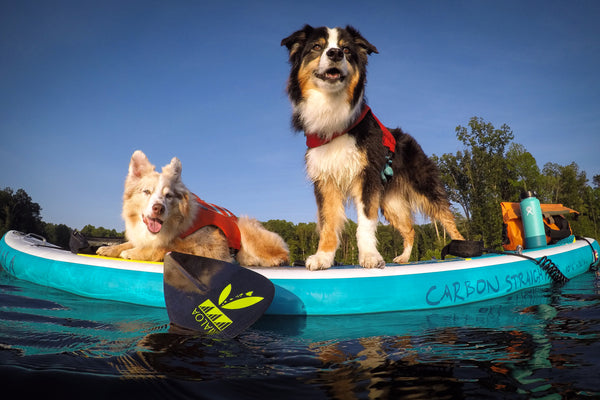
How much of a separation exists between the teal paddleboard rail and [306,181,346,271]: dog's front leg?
31cm

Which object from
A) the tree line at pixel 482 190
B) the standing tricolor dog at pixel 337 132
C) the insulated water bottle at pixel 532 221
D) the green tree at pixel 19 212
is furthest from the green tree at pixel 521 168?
the green tree at pixel 19 212

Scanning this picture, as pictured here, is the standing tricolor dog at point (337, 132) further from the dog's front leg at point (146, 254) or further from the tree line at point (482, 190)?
the tree line at point (482, 190)

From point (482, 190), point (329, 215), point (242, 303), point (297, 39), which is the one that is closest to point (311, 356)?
point (242, 303)

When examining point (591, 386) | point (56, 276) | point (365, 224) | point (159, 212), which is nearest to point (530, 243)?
point (365, 224)

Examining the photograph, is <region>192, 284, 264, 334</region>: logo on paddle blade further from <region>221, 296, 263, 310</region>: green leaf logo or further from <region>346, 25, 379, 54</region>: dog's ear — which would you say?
<region>346, 25, 379, 54</region>: dog's ear

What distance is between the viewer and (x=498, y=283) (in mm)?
4223

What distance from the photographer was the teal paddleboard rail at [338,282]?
131 inches

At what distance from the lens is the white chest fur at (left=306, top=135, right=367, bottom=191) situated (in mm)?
3904

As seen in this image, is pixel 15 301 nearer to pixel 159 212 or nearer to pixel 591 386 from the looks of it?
pixel 159 212

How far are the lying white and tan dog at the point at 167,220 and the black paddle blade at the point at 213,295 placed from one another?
104 centimetres

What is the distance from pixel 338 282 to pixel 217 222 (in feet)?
5.51

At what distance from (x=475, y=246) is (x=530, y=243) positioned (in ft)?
7.68

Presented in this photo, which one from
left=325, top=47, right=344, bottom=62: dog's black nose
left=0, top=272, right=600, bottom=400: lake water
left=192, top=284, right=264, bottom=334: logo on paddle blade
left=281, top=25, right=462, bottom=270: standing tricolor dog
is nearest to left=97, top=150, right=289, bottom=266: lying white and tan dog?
left=0, top=272, right=600, bottom=400: lake water

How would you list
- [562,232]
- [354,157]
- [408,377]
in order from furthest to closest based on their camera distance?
[562,232], [354,157], [408,377]
